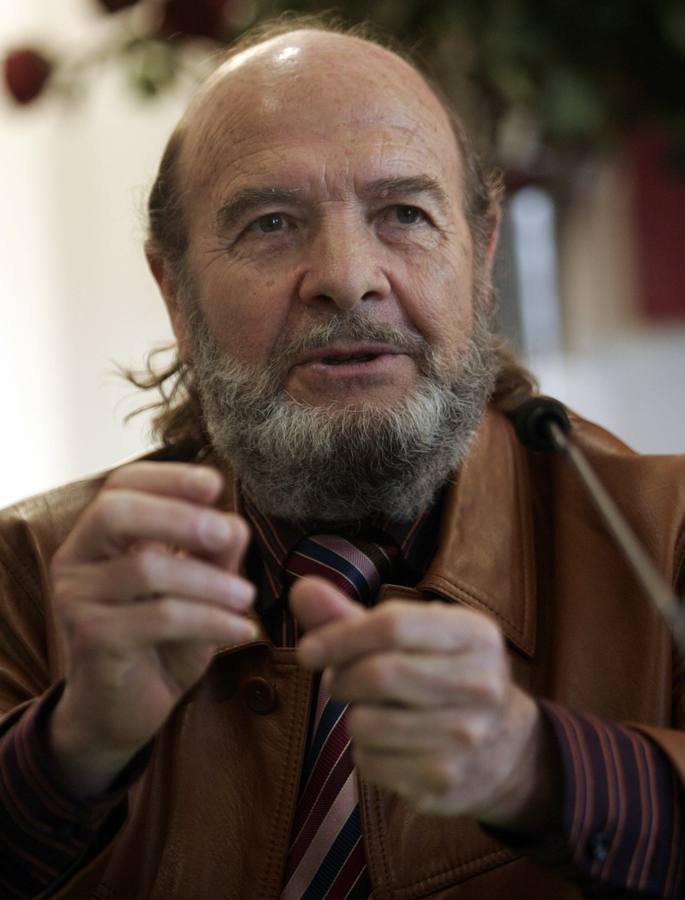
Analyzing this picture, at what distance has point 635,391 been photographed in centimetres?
272

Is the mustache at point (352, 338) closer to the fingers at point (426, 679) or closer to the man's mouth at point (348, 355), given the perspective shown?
the man's mouth at point (348, 355)

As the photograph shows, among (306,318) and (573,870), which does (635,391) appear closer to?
(306,318)

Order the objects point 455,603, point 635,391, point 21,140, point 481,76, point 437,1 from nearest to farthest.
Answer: point 455,603, point 437,1, point 481,76, point 635,391, point 21,140

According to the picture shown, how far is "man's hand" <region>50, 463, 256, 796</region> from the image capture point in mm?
1030

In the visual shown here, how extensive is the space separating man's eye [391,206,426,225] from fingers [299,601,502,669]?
74cm

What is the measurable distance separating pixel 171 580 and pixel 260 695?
1.45ft

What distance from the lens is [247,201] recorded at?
61.9 inches

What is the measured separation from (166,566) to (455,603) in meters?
0.52

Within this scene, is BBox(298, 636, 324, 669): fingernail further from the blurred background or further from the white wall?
the white wall

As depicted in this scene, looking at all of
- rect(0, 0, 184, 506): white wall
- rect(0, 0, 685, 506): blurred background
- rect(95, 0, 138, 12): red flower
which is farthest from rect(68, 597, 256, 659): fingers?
rect(0, 0, 184, 506): white wall

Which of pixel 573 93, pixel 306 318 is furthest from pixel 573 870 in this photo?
pixel 573 93

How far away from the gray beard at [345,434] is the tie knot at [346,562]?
1.3 inches

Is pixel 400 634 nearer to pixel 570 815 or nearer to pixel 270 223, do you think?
pixel 570 815

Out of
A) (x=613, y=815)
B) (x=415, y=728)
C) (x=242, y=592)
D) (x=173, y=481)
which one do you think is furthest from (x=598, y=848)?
(x=173, y=481)
